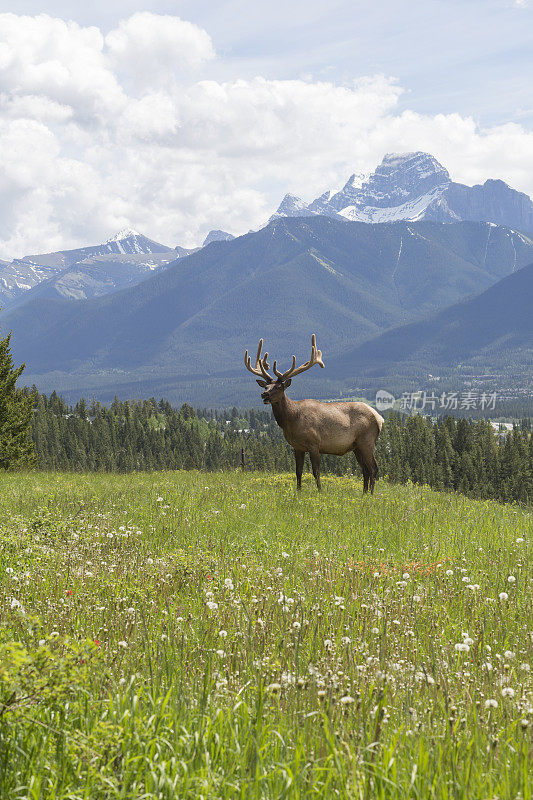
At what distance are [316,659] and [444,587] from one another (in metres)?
2.50

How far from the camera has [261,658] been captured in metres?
4.49

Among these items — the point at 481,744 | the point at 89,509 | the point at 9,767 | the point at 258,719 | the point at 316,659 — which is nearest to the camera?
the point at 9,767

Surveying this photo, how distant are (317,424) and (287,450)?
98.7 m

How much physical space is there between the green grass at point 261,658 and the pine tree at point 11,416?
2957 centimetres

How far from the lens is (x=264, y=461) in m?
115

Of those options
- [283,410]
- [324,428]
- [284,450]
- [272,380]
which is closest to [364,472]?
[324,428]

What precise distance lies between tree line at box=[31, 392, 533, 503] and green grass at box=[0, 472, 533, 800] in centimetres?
8575

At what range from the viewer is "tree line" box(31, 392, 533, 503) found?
4222 inches

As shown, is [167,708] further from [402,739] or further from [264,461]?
[264,461]

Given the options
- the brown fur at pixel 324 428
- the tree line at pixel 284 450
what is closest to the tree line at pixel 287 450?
the tree line at pixel 284 450

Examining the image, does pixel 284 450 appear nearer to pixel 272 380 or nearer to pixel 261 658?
pixel 272 380

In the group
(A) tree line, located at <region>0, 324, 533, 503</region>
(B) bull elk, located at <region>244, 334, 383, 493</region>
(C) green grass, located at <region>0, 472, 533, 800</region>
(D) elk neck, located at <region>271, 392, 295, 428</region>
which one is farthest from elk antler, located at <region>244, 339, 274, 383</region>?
(A) tree line, located at <region>0, 324, 533, 503</region>

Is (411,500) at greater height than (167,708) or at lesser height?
lesser

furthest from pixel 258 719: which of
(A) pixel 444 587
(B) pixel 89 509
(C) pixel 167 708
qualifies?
(B) pixel 89 509
